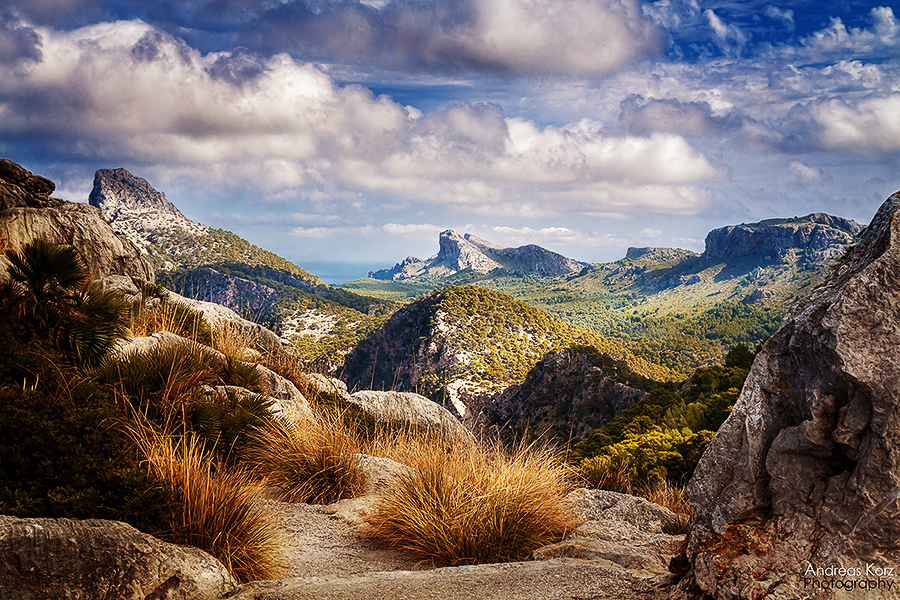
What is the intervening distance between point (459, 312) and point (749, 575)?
96.0 meters

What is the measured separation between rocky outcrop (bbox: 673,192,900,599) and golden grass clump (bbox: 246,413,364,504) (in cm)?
471

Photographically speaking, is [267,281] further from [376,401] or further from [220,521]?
[220,521]

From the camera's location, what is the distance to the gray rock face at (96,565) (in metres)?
2.98

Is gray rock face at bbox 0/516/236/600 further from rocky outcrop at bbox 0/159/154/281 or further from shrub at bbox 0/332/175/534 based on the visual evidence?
rocky outcrop at bbox 0/159/154/281

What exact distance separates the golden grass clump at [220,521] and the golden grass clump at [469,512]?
1299mm

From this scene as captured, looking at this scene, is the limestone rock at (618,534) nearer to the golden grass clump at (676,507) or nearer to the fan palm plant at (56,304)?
the golden grass clump at (676,507)

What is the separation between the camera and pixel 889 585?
257 centimetres

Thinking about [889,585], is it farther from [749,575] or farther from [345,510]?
[345,510]

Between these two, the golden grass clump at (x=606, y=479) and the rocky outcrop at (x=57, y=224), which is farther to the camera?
the rocky outcrop at (x=57, y=224)

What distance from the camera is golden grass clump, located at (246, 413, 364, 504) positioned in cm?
673

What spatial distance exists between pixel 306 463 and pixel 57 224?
1292 cm

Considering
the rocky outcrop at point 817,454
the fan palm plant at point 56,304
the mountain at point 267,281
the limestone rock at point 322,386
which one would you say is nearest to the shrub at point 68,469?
the fan palm plant at point 56,304

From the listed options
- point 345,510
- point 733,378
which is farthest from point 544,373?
point 345,510

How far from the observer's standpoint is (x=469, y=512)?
5164 millimetres
